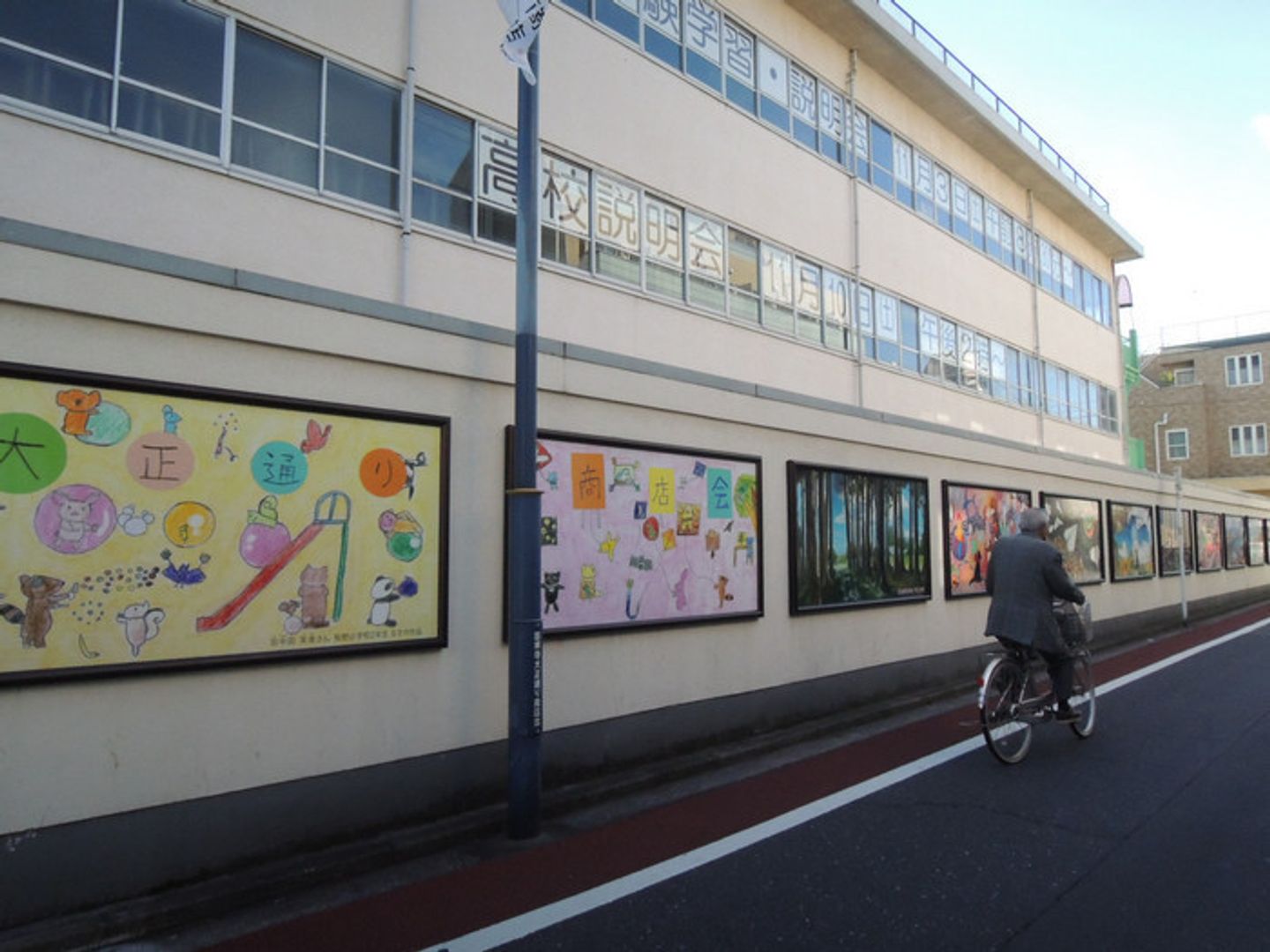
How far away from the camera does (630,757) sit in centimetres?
649

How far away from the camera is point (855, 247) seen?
14.6 m

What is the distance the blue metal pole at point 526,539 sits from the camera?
508cm

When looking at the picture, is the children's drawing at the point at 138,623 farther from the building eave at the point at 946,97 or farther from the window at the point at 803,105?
→ the building eave at the point at 946,97

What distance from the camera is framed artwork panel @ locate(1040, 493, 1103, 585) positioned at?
1384cm

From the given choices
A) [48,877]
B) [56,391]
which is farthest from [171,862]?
[56,391]

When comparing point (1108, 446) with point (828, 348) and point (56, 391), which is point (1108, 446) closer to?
point (828, 348)

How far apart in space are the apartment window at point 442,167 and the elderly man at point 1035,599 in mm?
6490

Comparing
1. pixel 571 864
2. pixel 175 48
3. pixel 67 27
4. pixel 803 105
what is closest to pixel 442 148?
pixel 175 48

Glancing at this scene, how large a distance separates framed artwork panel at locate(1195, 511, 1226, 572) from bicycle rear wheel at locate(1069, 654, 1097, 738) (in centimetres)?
1539

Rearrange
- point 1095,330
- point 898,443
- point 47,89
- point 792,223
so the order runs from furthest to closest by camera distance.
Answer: point 1095,330 → point 792,223 → point 898,443 → point 47,89

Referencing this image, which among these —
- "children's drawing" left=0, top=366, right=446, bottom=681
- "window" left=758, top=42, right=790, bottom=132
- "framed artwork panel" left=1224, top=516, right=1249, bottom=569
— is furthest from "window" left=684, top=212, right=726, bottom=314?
"framed artwork panel" left=1224, top=516, right=1249, bottom=569

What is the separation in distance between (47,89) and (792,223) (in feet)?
31.7

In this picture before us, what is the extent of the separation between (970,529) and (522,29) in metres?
8.74

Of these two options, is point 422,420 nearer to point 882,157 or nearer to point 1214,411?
point 882,157
